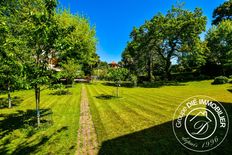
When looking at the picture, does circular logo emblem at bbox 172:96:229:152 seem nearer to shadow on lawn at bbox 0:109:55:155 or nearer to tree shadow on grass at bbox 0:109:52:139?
shadow on lawn at bbox 0:109:55:155

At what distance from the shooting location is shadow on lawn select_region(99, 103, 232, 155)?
8484 mm

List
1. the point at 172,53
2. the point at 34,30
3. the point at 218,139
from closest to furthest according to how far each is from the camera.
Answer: the point at 218,139 < the point at 34,30 < the point at 172,53

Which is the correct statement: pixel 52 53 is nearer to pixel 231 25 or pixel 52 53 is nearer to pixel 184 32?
pixel 184 32

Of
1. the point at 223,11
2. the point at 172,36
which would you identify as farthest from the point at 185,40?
the point at 223,11

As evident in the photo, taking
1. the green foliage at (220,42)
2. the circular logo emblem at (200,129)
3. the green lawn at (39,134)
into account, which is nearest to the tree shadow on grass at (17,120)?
the green lawn at (39,134)

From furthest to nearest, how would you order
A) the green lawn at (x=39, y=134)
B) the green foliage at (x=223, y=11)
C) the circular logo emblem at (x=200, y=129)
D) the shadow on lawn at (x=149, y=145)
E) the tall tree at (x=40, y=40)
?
1. the green foliage at (x=223, y=11)
2. the tall tree at (x=40, y=40)
3. the green lawn at (x=39, y=134)
4. the circular logo emblem at (x=200, y=129)
5. the shadow on lawn at (x=149, y=145)

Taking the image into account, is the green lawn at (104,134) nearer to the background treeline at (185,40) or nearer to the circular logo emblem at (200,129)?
the circular logo emblem at (200,129)

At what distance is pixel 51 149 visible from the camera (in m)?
9.28

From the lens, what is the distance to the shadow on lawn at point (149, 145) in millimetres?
8484

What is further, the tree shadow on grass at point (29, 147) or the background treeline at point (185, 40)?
the background treeline at point (185, 40)

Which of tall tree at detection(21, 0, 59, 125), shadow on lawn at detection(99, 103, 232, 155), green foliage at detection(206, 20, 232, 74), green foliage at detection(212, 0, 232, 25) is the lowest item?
shadow on lawn at detection(99, 103, 232, 155)

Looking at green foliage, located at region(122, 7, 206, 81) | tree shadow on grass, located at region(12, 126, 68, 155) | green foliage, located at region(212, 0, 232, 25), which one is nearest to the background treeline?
green foliage, located at region(122, 7, 206, 81)

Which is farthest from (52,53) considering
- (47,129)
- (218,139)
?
(218,139)

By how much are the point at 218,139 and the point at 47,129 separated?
9.26 metres
